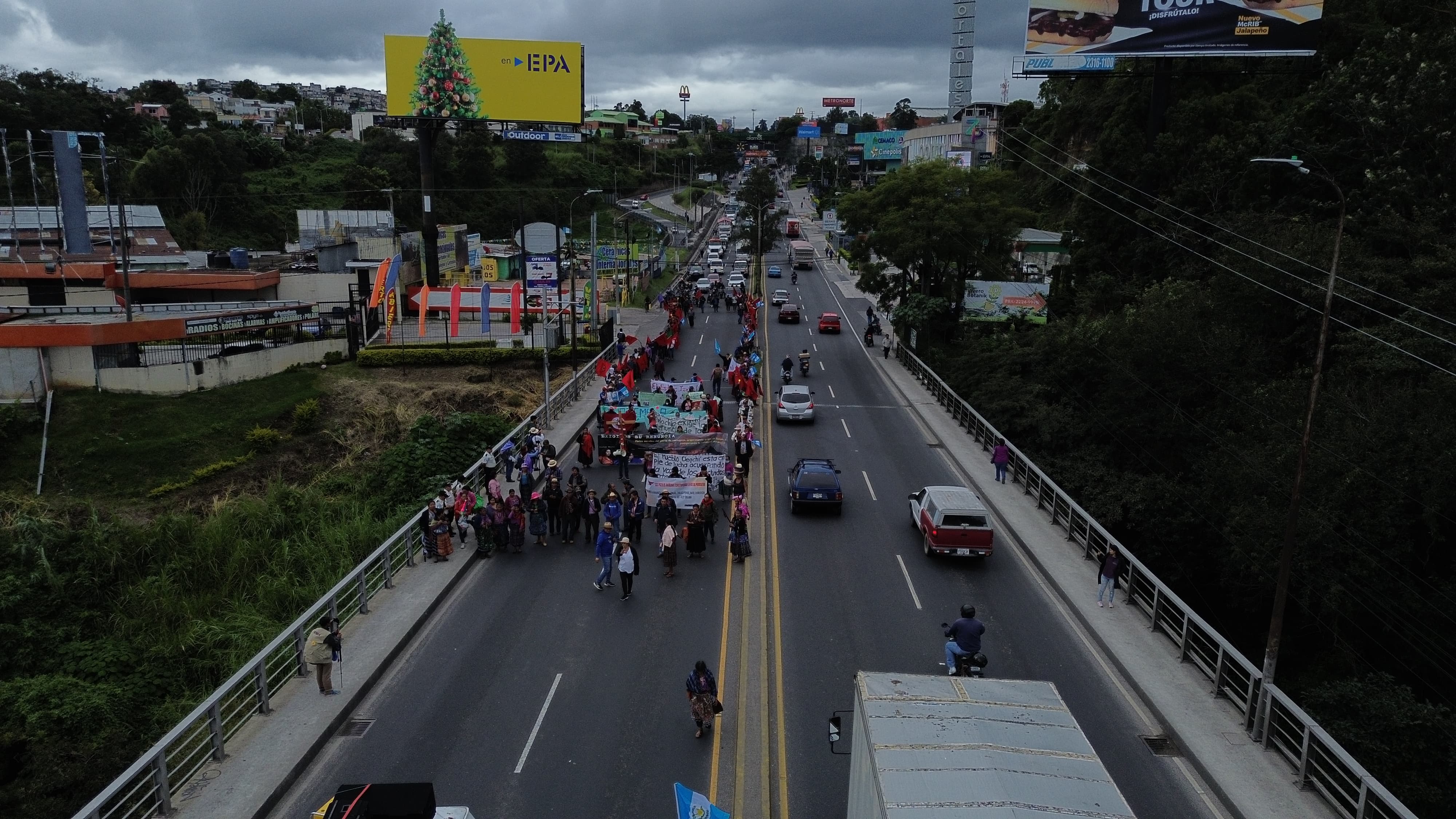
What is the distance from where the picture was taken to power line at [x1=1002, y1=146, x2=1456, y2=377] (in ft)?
64.2

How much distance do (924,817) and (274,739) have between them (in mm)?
9154

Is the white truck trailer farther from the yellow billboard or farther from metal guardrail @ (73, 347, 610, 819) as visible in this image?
the yellow billboard

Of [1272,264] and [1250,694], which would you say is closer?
[1250,694]

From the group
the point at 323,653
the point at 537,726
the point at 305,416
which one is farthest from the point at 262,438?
the point at 537,726

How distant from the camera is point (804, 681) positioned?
1462 cm

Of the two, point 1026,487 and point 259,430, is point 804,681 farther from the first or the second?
point 259,430

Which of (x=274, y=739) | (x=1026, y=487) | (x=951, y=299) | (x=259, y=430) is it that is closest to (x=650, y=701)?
(x=274, y=739)

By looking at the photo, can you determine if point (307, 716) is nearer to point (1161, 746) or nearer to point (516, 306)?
point (1161, 746)

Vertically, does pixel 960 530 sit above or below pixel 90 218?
below

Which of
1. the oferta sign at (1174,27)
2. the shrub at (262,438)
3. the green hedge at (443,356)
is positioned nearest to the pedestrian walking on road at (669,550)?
the shrub at (262,438)

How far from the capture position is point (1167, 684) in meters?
14.3

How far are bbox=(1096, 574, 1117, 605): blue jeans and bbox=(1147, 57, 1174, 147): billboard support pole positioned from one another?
3553 cm

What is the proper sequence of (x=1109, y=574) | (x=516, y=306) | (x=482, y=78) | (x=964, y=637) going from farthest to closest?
(x=482, y=78) → (x=516, y=306) → (x=1109, y=574) → (x=964, y=637)

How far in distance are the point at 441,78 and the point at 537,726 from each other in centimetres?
4784
